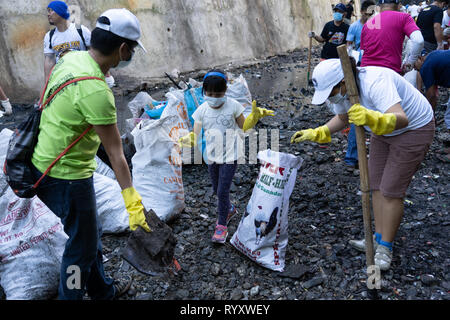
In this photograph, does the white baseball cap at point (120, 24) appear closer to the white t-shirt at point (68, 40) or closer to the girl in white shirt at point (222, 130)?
the girl in white shirt at point (222, 130)

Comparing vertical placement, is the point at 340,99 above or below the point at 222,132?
above

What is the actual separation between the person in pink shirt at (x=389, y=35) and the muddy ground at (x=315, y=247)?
47.0 inches

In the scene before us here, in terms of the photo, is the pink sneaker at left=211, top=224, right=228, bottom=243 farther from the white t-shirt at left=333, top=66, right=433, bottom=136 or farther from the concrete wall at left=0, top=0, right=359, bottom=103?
the concrete wall at left=0, top=0, right=359, bottom=103

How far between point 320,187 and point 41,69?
5.65m

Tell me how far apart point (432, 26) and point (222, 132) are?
15.5 feet

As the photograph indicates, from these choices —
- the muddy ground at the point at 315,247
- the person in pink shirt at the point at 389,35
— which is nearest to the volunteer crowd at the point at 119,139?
the muddy ground at the point at 315,247

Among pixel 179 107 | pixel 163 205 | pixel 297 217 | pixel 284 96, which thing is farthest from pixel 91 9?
pixel 297 217

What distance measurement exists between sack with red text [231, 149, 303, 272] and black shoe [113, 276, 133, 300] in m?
0.84

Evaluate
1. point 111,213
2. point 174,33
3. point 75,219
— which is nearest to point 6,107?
point 111,213

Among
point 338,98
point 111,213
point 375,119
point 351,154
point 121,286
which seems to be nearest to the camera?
point 375,119

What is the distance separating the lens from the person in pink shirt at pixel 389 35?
3559 millimetres

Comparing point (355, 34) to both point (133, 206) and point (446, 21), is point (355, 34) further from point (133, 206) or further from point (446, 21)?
point (133, 206)

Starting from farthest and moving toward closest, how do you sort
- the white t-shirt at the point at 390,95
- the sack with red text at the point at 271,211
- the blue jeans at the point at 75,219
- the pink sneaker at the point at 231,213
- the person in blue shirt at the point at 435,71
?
1. the person in blue shirt at the point at 435,71
2. the pink sneaker at the point at 231,213
3. the sack with red text at the point at 271,211
4. the white t-shirt at the point at 390,95
5. the blue jeans at the point at 75,219

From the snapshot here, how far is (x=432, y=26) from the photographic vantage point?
18.3ft
